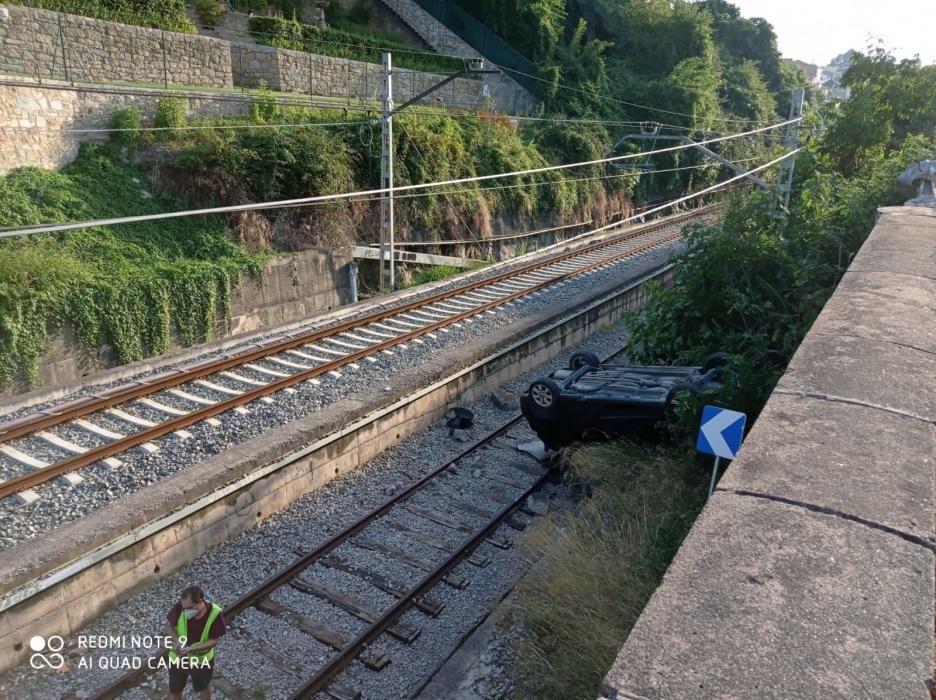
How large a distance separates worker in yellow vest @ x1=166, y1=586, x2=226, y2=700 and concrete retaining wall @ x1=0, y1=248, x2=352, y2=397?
9.10 meters

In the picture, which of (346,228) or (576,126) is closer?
(346,228)

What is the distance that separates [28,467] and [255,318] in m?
8.99

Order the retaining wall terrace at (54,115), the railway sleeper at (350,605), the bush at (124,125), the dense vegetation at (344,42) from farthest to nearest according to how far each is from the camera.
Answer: the dense vegetation at (344,42)
the bush at (124,125)
the retaining wall terrace at (54,115)
the railway sleeper at (350,605)

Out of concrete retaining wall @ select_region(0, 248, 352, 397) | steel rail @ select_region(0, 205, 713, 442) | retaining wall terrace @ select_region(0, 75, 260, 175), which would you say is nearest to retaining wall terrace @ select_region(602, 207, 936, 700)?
steel rail @ select_region(0, 205, 713, 442)

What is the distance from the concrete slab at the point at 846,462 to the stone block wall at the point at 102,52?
1860 cm

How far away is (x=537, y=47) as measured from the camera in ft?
122

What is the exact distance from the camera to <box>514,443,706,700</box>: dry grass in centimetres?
508

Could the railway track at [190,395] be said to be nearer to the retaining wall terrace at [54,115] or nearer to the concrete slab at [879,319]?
the concrete slab at [879,319]

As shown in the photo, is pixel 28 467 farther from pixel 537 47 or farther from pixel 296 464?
pixel 537 47

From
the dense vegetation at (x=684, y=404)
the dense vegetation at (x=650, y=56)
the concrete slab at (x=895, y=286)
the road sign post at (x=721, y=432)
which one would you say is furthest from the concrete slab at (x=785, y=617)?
the dense vegetation at (x=650, y=56)

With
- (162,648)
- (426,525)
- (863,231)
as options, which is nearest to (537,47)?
(863,231)

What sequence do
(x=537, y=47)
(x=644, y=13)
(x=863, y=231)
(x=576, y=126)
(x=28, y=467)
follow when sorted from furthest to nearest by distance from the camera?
(x=644, y=13) → (x=537, y=47) → (x=576, y=126) → (x=863, y=231) → (x=28, y=467)

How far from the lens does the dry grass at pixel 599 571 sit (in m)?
5.08

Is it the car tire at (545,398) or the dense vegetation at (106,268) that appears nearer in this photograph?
the car tire at (545,398)
